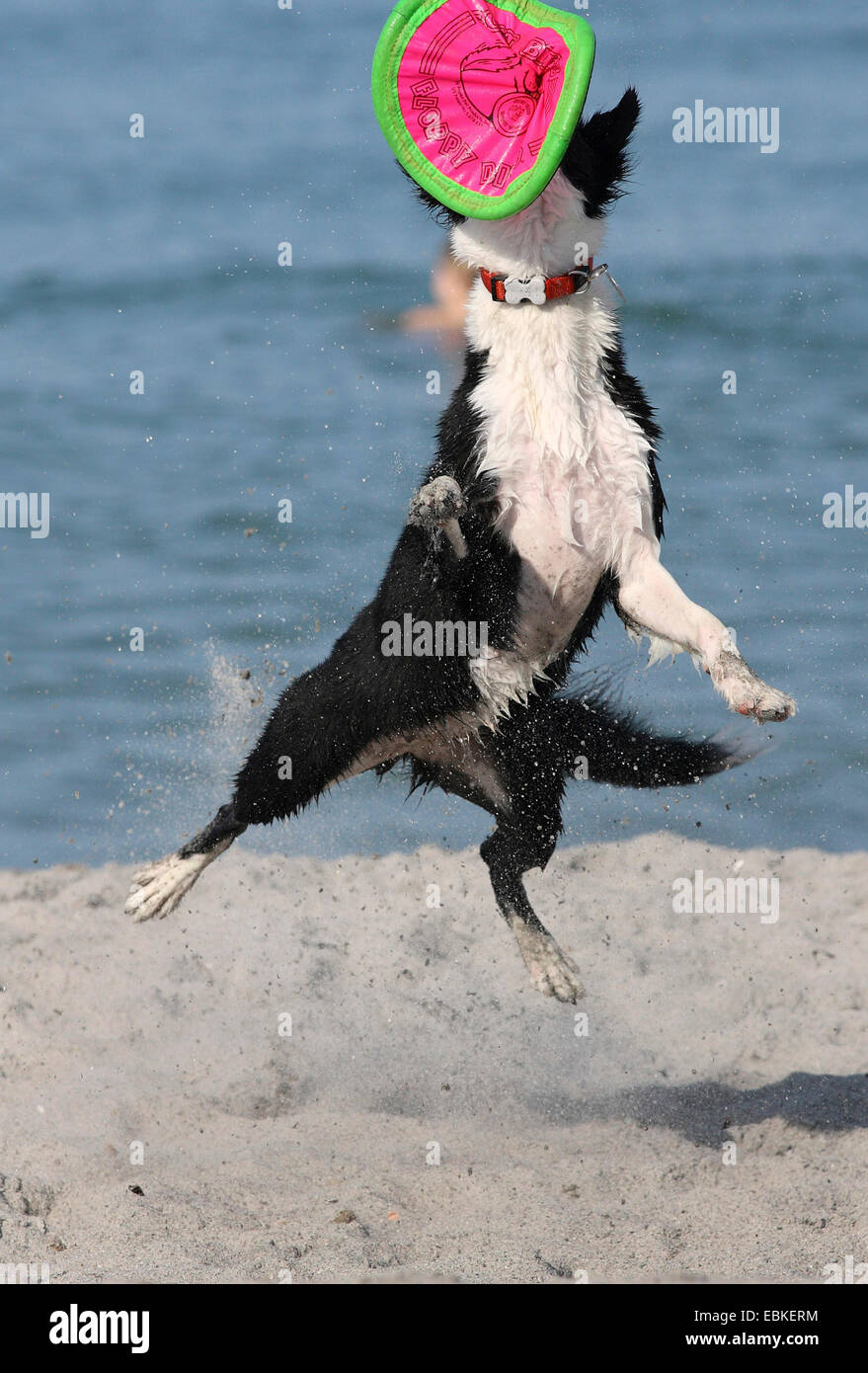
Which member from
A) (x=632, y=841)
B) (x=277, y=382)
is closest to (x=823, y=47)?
(x=277, y=382)

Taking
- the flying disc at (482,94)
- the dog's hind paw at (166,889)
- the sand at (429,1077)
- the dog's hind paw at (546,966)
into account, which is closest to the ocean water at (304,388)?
the flying disc at (482,94)

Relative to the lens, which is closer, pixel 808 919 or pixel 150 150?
pixel 808 919

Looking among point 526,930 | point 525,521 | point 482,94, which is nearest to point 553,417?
point 525,521

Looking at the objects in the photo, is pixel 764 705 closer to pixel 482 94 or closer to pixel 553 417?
pixel 553 417

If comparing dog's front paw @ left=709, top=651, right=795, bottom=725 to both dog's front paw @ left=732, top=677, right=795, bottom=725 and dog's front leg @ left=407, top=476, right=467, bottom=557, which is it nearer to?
dog's front paw @ left=732, top=677, right=795, bottom=725

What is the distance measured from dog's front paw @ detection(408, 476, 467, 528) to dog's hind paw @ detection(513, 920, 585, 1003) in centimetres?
172

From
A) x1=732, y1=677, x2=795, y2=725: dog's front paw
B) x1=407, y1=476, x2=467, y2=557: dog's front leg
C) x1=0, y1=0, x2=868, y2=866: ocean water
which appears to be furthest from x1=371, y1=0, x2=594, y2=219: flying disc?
x1=732, y1=677, x2=795, y2=725: dog's front paw

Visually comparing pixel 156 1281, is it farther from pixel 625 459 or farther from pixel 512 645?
pixel 625 459

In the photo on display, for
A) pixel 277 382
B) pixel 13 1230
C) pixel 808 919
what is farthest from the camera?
pixel 277 382

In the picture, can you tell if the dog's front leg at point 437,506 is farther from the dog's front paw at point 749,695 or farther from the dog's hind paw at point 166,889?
the dog's hind paw at point 166,889

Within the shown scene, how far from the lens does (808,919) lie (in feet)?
20.2

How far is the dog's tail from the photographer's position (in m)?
4.97

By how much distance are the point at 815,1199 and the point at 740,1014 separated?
1.28m

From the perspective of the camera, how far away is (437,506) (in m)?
4.03
